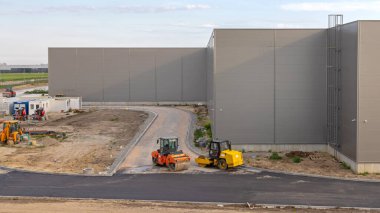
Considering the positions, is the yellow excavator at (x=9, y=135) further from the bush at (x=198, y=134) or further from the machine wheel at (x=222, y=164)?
the machine wheel at (x=222, y=164)

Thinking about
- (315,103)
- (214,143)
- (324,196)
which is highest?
(315,103)

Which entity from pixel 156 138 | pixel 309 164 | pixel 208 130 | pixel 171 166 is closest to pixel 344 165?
pixel 309 164

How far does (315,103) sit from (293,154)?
402 centimetres

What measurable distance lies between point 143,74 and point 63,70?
1129 cm

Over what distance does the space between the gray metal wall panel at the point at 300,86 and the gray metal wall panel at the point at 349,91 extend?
2819 mm

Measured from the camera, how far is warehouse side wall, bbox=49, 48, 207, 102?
6762 centimetres

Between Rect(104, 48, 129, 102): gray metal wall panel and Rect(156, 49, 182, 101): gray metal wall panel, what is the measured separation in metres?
4.54

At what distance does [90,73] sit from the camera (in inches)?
2660

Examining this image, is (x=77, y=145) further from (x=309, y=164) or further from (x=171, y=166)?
(x=309, y=164)

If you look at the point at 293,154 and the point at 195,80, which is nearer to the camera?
the point at 293,154

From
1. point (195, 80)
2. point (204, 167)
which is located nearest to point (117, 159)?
point (204, 167)

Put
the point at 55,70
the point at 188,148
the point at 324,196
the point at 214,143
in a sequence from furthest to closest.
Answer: the point at 55,70
the point at 188,148
the point at 214,143
the point at 324,196

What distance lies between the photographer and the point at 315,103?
32625 mm

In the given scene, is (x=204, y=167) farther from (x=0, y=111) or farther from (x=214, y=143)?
(x=0, y=111)
